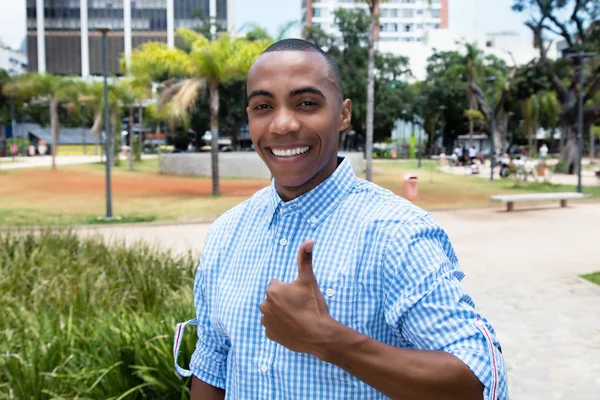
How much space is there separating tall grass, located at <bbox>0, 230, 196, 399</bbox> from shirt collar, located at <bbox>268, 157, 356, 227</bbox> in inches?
86.9

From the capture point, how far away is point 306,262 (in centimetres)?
133

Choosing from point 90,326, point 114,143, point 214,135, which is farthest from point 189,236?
point 114,143

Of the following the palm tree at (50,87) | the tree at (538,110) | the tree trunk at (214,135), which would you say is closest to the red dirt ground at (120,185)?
the tree trunk at (214,135)

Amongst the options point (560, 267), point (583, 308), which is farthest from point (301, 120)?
Answer: point (560, 267)

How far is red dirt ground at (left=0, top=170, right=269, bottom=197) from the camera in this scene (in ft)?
76.8

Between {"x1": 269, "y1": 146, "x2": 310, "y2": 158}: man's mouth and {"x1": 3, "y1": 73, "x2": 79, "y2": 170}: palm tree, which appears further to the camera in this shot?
{"x1": 3, "y1": 73, "x2": 79, "y2": 170}: palm tree

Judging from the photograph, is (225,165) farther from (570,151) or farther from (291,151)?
(291,151)

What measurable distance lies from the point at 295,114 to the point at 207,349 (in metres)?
0.67

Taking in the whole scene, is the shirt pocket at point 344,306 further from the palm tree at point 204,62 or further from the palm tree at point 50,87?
the palm tree at point 50,87

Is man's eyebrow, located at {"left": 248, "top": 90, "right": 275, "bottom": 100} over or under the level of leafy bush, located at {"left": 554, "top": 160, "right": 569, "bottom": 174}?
over

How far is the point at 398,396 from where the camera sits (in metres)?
1.32

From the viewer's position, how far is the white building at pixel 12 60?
282 feet

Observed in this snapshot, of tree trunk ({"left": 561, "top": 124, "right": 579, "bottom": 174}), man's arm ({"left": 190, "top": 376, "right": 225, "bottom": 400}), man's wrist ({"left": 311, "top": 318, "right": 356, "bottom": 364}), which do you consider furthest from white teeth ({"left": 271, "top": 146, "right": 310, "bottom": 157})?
tree trunk ({"left": 561, "top": 124, "right": 579, "bottom": 174})

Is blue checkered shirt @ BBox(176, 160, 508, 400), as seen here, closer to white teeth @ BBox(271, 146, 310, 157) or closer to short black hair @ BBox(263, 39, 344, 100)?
white teeth @ BBox(271, 146, 310, 157)
